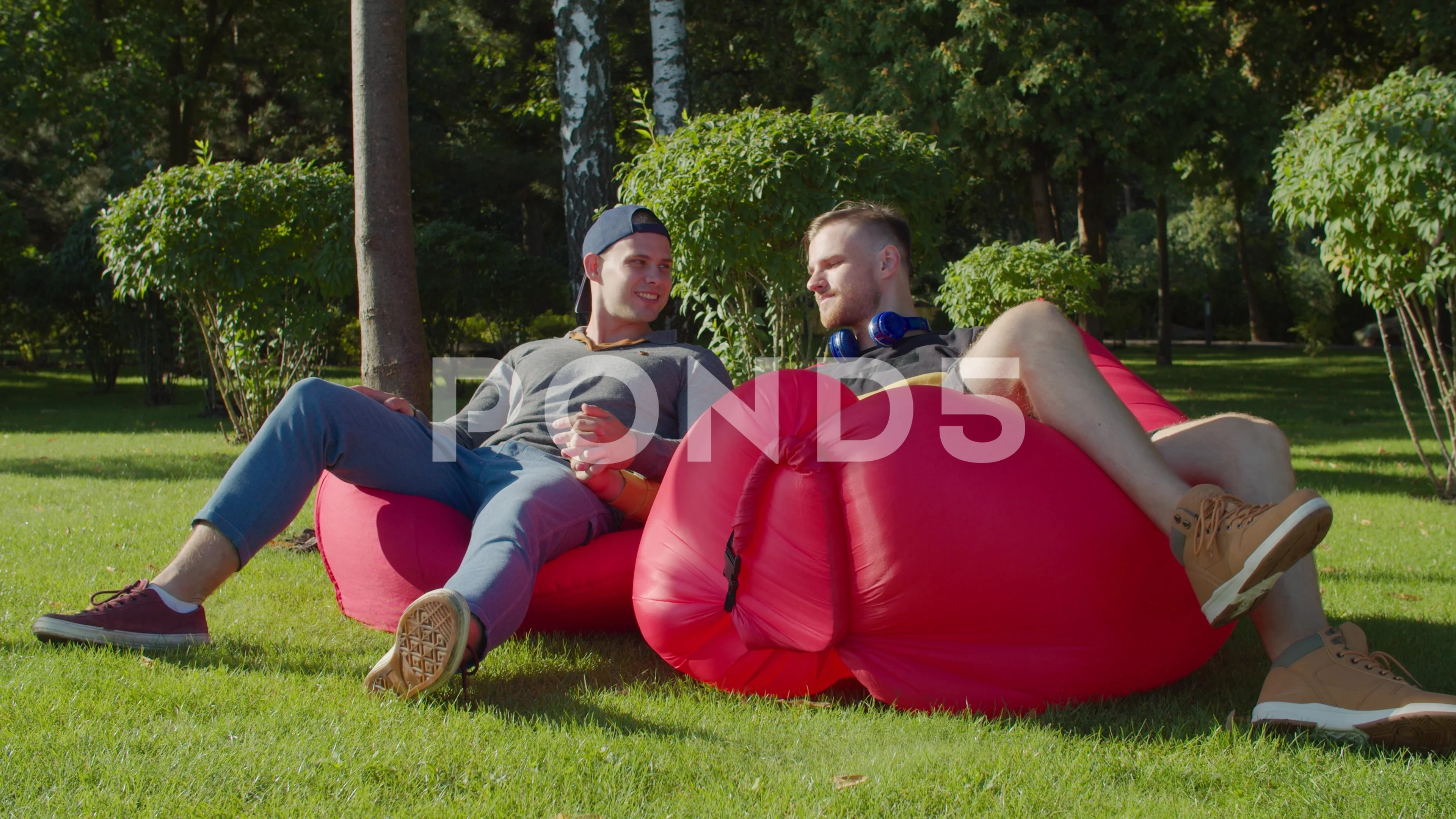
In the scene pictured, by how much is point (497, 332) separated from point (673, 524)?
15034mm

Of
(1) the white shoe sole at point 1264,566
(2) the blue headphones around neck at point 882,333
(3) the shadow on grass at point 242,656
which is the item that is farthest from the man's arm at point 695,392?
(1) the white shoe sole at point 1264,566

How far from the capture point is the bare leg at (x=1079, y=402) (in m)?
2.68

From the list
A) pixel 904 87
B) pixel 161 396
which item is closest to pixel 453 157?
pixel 161 396

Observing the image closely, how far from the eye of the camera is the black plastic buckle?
271cm

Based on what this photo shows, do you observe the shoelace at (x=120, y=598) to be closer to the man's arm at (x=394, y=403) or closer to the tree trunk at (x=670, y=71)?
the man's arm at (x=394, y=403)

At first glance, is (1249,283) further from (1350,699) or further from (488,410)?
(1350,699)

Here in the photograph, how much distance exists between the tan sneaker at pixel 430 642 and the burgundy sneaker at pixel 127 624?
0.83 m

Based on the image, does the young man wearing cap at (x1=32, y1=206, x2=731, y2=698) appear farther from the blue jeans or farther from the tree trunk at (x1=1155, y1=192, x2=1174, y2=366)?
the tree trunk at (x1=1155, y1=192, x2=1174, y2=366)

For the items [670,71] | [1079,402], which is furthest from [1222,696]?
[670,71]

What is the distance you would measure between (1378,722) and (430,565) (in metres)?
2.62

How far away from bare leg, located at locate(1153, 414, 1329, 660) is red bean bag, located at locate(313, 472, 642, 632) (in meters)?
1.71

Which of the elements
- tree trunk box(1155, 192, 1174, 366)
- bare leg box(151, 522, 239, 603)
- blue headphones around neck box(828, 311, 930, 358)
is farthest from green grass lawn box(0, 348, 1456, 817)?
tree trunk box(1155, 192, 1174, 366)

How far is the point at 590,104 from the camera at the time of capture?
23.8 feet

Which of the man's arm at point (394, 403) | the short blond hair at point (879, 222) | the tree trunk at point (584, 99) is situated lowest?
the man's arm at point (394, 403)
